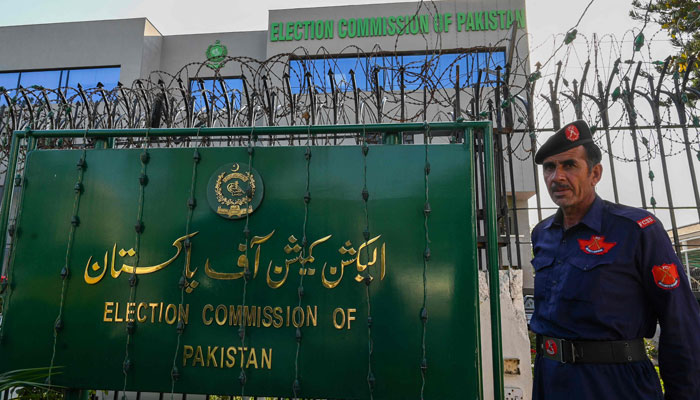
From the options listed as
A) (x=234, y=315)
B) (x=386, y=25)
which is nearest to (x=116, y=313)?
(x=234, y=315)

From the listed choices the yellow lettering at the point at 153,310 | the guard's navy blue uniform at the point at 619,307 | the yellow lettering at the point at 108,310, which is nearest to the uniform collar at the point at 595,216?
the guard's navy blue uniform at the point at 619,307

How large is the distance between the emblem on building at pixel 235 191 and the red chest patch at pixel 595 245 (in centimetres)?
179

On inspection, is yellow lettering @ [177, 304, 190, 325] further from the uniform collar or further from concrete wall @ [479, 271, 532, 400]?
the uniform collar

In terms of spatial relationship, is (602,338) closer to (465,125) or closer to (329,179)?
(465,125)

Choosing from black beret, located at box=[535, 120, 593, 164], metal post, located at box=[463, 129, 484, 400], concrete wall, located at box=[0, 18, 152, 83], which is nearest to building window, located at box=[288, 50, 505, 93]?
metal post, located at box=[463, 129, 484, 400]

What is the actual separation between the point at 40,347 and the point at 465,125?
287 cm

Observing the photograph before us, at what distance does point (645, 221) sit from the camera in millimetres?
2049

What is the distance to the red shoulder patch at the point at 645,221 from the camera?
2.04 m

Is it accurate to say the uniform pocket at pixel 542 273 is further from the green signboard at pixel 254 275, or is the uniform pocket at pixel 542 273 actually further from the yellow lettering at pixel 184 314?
the yellow lettering at pixel 184 314

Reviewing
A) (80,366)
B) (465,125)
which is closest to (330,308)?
(465,125)

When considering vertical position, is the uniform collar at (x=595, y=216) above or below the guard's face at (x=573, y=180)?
below

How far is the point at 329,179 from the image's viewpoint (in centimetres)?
254

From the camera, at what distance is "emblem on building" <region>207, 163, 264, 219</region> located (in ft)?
8.34

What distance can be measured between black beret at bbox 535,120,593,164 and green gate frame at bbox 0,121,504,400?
1.05 ft
